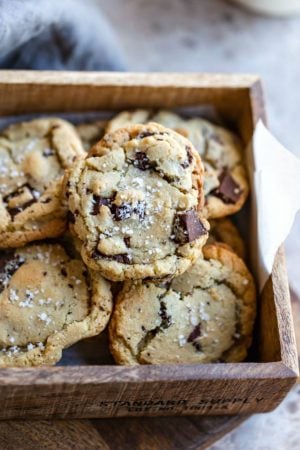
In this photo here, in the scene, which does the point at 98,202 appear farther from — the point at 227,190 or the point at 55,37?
the point at 55,37

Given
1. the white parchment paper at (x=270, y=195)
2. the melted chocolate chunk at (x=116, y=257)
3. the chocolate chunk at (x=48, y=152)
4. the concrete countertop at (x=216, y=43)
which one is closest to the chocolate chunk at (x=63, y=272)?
the melted chocolate chunk at (x=116, y=257)

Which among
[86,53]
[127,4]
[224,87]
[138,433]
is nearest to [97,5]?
[127,4]

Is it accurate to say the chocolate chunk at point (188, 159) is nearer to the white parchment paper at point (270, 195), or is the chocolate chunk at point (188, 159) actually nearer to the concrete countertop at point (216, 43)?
the white parchment paper at point (270, 195)

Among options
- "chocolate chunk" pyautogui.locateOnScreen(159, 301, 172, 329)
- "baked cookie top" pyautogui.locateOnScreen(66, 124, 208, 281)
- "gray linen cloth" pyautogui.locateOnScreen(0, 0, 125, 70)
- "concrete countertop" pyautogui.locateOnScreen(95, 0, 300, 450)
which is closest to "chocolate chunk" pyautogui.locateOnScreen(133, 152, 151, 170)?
"baked cookie top" pyautogui.locateOnScreen(66, 124, 208, 281)

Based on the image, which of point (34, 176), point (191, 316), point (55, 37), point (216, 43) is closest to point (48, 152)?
point (34, 176)

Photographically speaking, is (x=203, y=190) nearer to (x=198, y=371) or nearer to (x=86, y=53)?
(x=198, y=371)
